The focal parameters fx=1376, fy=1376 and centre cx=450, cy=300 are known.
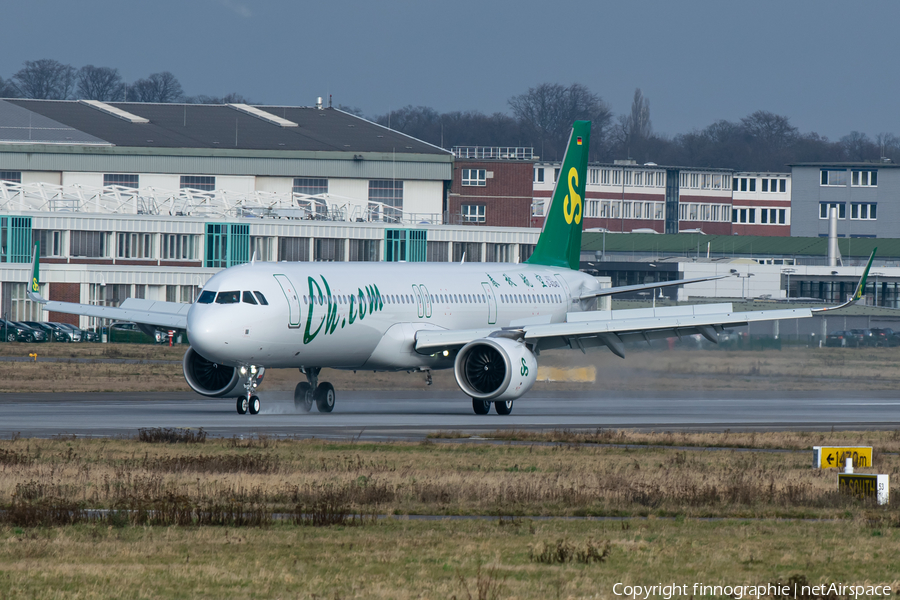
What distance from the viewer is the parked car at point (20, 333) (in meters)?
94.8

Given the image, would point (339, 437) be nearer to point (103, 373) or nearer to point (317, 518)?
point (317, 518)

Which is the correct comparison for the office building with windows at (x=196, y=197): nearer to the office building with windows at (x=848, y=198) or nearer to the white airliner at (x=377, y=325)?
the white airliner at (x=377, y=325)

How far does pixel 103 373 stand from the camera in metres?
62.8

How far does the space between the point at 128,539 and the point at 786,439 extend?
769 inches

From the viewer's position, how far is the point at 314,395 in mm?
44094

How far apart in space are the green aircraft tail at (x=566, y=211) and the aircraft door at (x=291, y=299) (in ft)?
56.8

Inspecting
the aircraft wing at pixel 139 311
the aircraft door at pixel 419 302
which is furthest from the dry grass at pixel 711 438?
the aircraft wing at pixel 139 311

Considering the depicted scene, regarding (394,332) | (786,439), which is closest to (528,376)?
(394,332)

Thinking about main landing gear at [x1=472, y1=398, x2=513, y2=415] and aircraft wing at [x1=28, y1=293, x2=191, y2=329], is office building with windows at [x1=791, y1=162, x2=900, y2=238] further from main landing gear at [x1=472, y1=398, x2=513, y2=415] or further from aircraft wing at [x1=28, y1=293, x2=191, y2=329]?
aircraft wing at [x1=28, y1=293, x2=191, y2=329]

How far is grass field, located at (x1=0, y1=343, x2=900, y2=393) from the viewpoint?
52688 mm

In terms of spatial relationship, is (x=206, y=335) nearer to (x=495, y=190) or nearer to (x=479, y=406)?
(x=479, y=406)

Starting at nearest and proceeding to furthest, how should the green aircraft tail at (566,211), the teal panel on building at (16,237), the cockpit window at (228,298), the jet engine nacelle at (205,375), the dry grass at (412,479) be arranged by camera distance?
1. the dry grass at (412,479)
2. the cockpit window at (228,298)
3. the jet engine nacelle at (205,375)
4. the green aircraft tail at (566,211)
5. the teal panel on building at (16,237)

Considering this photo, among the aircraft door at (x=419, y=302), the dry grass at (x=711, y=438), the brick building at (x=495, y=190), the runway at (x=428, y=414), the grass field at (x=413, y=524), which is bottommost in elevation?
the runway at (x=428, y=414)

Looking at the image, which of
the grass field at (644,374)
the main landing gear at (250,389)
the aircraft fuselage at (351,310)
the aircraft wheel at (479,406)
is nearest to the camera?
the aircraft fuselage at (351,310)
